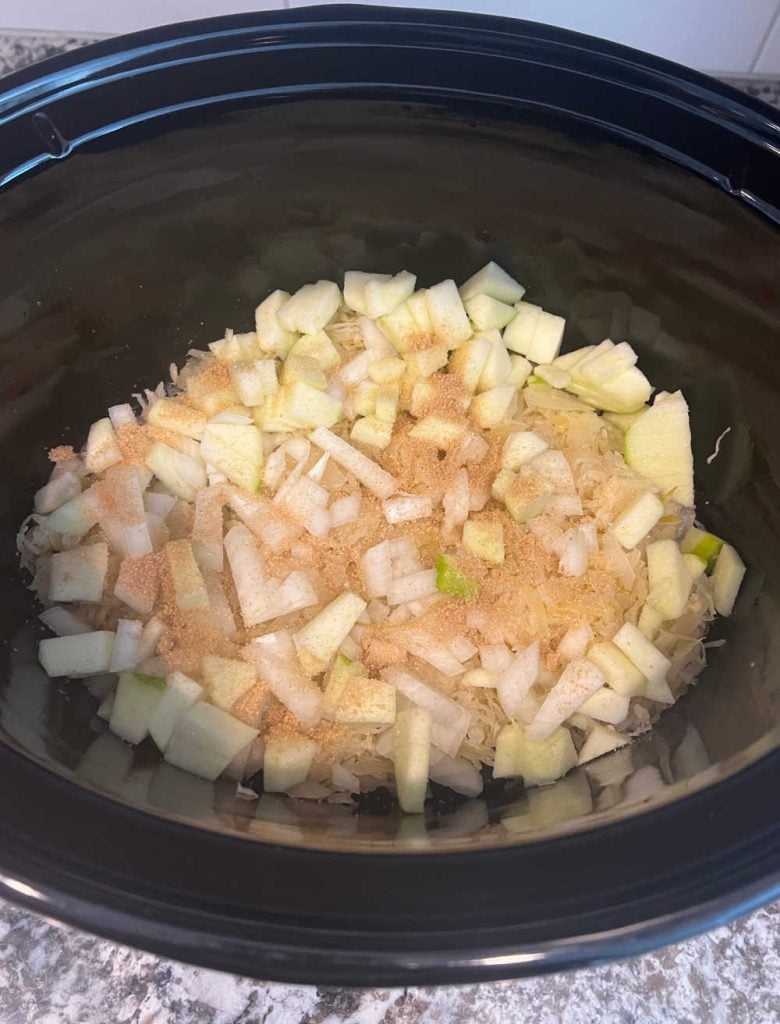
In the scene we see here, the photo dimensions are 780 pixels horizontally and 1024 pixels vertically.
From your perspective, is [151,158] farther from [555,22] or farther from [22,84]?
[555,22]

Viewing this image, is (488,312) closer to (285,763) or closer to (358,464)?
(358,464)

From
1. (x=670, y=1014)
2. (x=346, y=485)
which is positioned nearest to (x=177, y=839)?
(x=670, y=1014)

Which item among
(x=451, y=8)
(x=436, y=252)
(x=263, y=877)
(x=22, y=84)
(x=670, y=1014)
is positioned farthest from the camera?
(x=436, y=252)

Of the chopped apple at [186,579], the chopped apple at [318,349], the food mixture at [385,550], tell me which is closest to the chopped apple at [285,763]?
the food mixture at [385,550]

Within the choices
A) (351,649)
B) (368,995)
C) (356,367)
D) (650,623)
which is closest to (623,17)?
(356,367)

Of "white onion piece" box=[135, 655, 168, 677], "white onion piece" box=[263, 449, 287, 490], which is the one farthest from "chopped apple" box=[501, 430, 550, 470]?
"white onion piece" box=[135, 655, 168, 677]

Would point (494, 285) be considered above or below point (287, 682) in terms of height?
above
